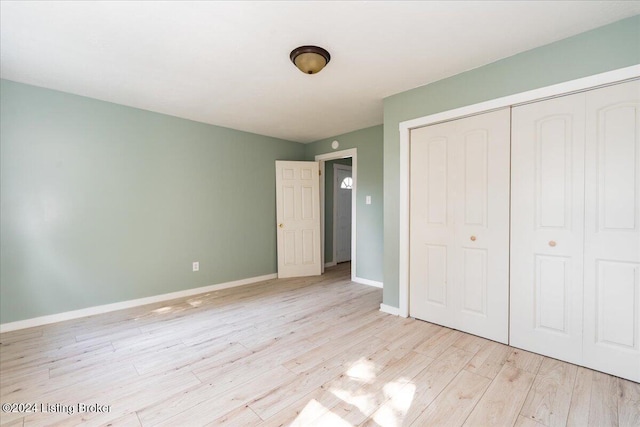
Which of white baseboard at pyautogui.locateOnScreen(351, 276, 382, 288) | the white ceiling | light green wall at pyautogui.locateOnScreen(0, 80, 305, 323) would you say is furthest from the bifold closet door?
light green wall at pyautogui.locateOnScreen(0, 80, 305, 323)

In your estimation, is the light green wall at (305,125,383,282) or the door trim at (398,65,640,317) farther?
the light green wall at (305,125,383,282)

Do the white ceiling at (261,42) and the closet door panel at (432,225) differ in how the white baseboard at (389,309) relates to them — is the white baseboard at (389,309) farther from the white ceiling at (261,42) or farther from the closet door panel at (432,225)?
the white ceiling at (261,42)

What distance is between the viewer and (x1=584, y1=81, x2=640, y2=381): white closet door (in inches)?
71.3

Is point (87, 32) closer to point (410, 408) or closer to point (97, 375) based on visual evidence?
point (97, 375)

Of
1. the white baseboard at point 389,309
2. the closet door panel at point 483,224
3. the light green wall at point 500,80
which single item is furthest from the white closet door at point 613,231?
the white baseboard at point 389,309

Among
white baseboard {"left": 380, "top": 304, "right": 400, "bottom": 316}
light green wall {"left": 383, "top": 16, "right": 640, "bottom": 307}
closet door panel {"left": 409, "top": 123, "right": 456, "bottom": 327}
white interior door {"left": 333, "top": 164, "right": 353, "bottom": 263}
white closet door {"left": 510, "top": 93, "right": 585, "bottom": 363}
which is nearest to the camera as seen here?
light green wall {"left": 383, "top": 16, "right": 640, "bottom": 307}

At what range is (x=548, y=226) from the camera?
6.99 ft

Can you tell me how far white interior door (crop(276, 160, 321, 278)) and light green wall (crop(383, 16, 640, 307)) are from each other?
204cm

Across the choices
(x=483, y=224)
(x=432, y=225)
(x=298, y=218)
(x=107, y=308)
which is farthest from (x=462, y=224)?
(x=107, y=308)

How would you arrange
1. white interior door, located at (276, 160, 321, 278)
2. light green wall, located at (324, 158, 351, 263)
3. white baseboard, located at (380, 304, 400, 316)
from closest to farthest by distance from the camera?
white baseboard, located at (380, 304, 400, 316) < white interior door, located at (276, 160, 321, 278) < light green wall, located at (324, 158, 351, 263)

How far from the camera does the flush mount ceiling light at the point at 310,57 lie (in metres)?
2.10

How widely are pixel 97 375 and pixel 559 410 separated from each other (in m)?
3.03

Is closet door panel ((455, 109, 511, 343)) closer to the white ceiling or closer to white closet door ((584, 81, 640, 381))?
white closet door ((584, 81, 640, 381))

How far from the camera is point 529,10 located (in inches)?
68.9
